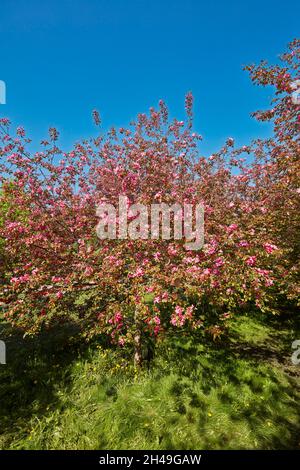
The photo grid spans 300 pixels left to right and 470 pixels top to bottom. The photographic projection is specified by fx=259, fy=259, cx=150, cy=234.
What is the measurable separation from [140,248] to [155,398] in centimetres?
296

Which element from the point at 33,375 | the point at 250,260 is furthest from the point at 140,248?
the point at 33,375

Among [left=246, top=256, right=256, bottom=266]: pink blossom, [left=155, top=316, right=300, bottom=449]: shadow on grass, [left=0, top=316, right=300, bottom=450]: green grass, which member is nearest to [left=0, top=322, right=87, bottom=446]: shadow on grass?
[left=0, top=316, right=300, bottom=450]: green grass

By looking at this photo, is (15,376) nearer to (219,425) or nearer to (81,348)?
(81,348)

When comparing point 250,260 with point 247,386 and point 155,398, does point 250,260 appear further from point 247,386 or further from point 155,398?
Result: point 155,398

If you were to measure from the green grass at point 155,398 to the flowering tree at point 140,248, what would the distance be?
3.11ft

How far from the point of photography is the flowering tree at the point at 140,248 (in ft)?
15.8

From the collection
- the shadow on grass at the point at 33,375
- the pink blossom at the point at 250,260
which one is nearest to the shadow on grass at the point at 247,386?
the shadow on grass at the point at 33,375

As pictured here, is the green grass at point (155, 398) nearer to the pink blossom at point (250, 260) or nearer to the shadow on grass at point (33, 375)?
the shadow on grass at point (33, 375)

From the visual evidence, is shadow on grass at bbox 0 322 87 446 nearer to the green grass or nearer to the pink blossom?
the green grass

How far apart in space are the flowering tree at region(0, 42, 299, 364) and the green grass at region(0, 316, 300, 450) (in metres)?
0.95

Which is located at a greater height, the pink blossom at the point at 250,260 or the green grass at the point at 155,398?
the pink blossom at the point at 250,260

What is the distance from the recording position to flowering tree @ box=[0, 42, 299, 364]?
15.8ft

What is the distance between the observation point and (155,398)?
508cm
